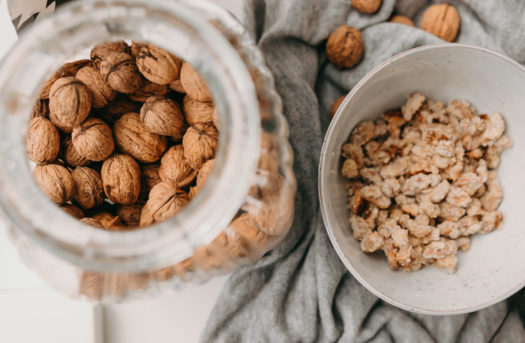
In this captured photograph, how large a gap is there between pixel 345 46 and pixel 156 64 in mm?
262

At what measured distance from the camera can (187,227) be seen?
35cm

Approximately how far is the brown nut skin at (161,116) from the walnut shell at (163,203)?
0.05 metres

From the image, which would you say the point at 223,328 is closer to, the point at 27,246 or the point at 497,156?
the point at 27,246

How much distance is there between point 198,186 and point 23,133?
0.49 ft

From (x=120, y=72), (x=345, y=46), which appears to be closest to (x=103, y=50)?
(x=120, y=72)

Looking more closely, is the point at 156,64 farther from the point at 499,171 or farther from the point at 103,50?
the point at 499,171

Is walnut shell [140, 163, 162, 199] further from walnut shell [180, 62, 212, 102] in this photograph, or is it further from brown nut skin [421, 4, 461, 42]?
brown nut skin [421, 4, 461, 42]

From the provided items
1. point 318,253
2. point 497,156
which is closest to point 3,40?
point 318,253

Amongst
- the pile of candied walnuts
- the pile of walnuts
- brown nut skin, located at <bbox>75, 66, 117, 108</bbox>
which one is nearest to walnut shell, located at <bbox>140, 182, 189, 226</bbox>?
the pile of walnuts

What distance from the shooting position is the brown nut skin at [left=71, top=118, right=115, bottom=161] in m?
0.44

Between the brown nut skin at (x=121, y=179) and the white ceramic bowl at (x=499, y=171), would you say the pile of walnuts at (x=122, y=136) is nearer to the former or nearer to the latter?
the brown nut skin at (x=121, y=179)

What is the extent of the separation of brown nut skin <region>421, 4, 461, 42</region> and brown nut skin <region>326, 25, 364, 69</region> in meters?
0.10

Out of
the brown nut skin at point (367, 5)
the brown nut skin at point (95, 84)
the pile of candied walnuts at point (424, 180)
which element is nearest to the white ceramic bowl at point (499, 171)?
the pile of candied walnuts at point (424, 180)

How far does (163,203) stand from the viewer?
429 millimetres
